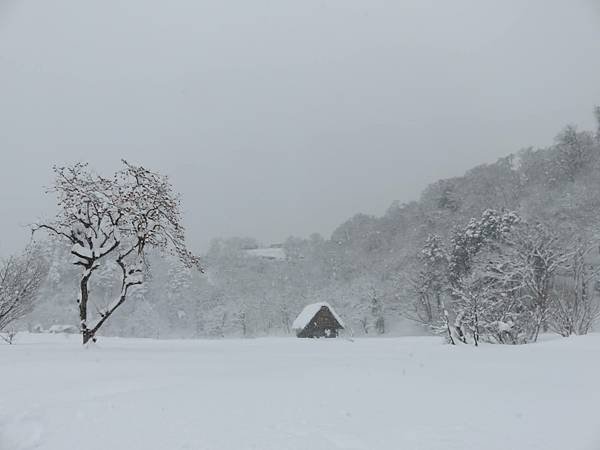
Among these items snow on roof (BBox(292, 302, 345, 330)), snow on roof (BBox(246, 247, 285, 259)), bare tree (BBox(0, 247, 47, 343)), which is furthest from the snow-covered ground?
snow on roof (BBox(246, 247, 285, 259))

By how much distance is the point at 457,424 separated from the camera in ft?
20.5

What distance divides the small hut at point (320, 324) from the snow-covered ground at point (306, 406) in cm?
3608

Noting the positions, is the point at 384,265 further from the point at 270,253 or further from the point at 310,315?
the point at 270,253

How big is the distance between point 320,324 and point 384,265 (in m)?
39.6

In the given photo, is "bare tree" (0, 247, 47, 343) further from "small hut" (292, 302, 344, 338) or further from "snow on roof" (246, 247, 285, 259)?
"snow on roof" (246, 247, 285, 259)

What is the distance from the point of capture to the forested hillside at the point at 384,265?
178ft

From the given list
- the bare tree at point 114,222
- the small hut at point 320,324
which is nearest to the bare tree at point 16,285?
the bare tree at point 114,222

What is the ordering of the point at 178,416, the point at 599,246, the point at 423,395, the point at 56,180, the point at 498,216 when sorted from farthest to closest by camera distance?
the point at 599,246 < the point at 498,216 < the point at 56,180 < the point at 423,395 < the point at 178,416

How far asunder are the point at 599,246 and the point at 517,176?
26206mm

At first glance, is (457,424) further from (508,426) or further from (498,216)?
(498,216)

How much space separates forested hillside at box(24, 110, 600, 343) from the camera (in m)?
54.3

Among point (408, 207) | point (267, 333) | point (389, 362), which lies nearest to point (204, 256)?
point (267, 333)

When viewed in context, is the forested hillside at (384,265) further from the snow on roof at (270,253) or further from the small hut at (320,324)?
the small hut at (320,324)

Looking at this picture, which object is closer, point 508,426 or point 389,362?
point 508,426
